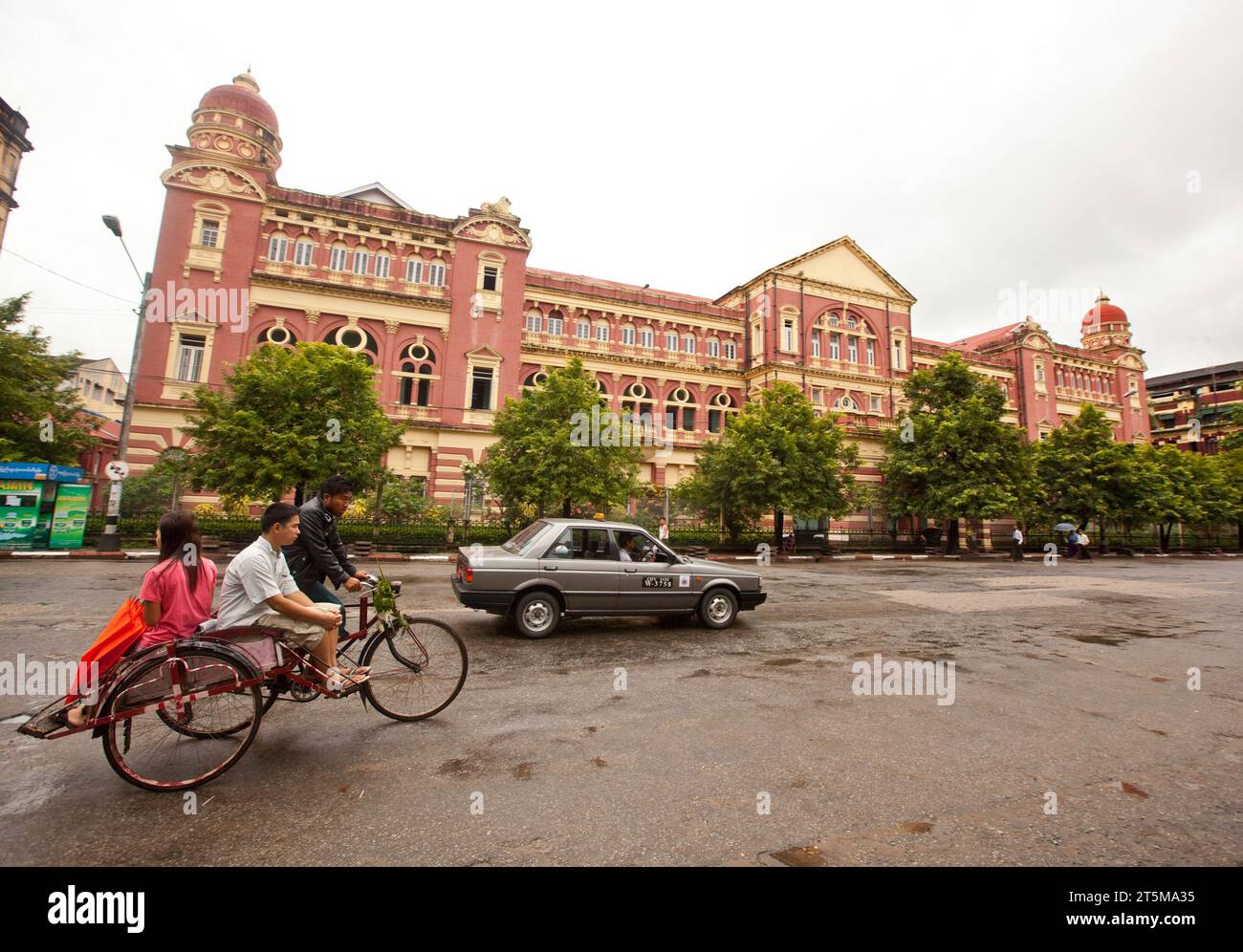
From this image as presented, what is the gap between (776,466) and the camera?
2439 centimetres

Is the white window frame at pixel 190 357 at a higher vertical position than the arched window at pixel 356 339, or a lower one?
lower

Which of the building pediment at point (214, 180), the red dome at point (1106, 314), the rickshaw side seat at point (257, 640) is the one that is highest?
the red dome at point (1106, 314)

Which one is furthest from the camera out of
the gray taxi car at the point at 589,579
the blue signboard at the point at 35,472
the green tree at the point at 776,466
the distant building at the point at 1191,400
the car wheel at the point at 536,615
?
the distant building at the point at 1191,400

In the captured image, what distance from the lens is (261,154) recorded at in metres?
29.2

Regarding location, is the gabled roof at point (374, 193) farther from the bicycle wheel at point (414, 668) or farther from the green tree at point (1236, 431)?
the green tree at point (1236, 431)

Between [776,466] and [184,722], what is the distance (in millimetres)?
23052

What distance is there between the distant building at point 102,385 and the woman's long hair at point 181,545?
56.4 m

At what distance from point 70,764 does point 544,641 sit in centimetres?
468

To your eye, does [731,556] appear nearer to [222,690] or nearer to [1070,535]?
[1070,535]

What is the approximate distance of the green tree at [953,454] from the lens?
2860 centimetres

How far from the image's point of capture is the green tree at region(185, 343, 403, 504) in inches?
715

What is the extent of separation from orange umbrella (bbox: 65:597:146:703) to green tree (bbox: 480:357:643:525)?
16.7 m

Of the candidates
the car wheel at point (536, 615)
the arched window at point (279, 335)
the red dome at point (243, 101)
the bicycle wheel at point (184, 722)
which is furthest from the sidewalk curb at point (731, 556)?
the red dome at point (243, 101)
